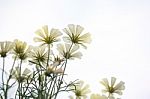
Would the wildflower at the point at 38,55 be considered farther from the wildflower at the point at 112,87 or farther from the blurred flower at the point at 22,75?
the wildflower at the point at 112,87

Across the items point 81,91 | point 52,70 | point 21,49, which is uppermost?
point 21,49

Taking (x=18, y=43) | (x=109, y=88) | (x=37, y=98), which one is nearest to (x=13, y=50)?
(x=18, y=43)

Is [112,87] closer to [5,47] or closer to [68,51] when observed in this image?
[68,51]

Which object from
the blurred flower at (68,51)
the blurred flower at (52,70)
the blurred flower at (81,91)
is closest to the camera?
the blurred flower at (52,70)

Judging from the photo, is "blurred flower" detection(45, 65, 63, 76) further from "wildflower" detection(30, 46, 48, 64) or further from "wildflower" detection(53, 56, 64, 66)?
"wildflower" detection(30, 46, 48, 64)

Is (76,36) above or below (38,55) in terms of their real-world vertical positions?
above

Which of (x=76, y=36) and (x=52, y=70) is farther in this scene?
(x=76, y=36)

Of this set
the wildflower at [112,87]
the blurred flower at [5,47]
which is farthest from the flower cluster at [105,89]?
the blurred flower at [5,47]

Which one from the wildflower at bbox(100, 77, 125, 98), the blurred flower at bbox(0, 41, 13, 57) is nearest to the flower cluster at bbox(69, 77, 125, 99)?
the wildflower at bbox(100, 77, 125, 98)

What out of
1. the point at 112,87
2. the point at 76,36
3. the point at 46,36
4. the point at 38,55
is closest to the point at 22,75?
the point at 38,55
